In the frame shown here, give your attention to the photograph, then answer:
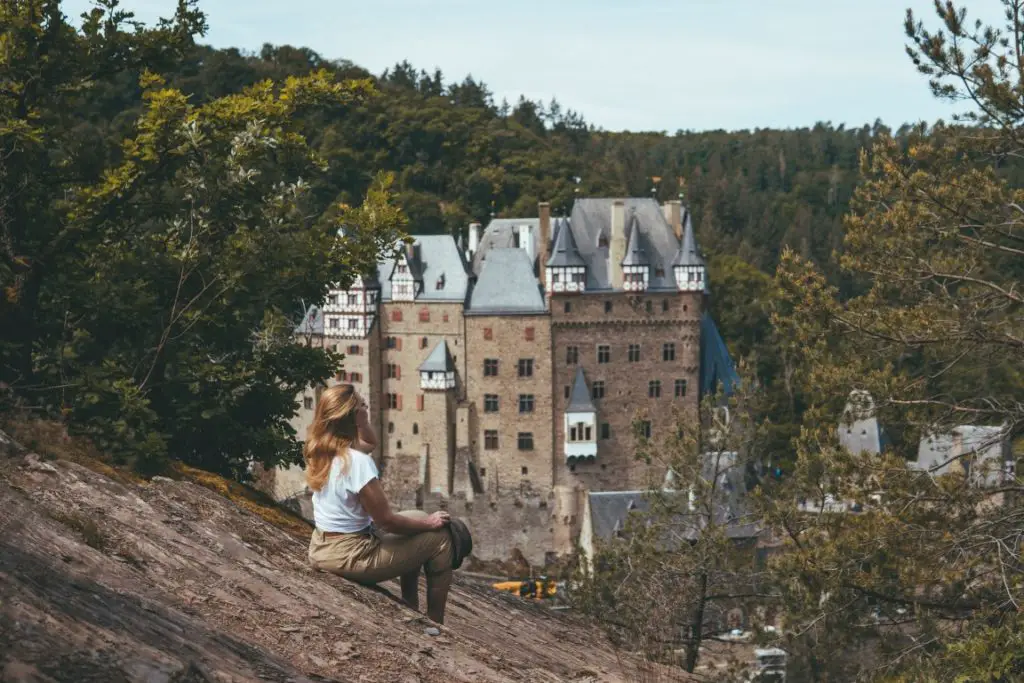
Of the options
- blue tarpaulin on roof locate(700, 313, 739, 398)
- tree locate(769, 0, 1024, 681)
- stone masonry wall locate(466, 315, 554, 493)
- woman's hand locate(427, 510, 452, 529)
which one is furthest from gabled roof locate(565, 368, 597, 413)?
woman's hand locate(427, 510, 452, 529)

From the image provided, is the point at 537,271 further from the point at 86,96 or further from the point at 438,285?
the point at 86,96

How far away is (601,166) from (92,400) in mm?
103569

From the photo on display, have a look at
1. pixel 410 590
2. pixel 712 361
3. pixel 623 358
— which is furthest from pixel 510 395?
pixel 410 590

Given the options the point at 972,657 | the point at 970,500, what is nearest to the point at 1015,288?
the point at 970,500

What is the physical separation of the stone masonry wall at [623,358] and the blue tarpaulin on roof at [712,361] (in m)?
1.12

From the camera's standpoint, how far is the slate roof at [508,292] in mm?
72938

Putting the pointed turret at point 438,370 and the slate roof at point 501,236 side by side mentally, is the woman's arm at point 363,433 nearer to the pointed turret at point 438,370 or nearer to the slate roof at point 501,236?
the pointed turret at point 438,370

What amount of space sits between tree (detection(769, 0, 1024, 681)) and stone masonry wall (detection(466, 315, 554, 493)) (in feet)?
171

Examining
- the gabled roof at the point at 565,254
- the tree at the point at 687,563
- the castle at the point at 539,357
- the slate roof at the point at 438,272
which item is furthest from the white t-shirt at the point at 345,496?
the slate roof at the point at 438,272

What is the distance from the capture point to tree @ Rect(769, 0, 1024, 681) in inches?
724

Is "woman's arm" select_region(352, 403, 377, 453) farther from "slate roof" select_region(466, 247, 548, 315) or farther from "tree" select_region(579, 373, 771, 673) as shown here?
"slate roof" select_region(466, 247, 548, 315)

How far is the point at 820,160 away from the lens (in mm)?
183500

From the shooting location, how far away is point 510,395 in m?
73.4

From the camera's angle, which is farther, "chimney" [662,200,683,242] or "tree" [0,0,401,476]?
"chimney" [662,200,683,242]
